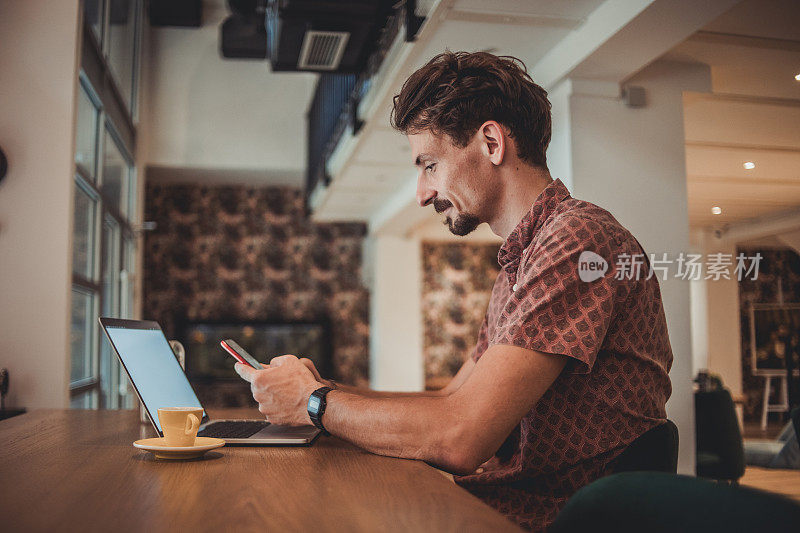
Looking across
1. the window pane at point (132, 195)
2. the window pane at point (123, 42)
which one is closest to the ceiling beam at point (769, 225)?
the window pane at point (123, 42)

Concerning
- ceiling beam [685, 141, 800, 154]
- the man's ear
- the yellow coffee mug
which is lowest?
the yellow coffee mug

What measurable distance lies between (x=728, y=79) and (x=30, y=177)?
323 cm

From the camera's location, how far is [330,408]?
1.26m

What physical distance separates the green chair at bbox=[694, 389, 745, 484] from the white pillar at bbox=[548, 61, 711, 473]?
0.12 metres

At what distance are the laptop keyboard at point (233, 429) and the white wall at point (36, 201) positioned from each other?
165 cm

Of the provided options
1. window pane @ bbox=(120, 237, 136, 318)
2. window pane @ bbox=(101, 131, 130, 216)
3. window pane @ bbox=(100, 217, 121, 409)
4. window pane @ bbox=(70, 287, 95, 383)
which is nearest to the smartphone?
window pane @ bbox=(70, 287, 95, 383)

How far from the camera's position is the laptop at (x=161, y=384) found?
4.61 ft

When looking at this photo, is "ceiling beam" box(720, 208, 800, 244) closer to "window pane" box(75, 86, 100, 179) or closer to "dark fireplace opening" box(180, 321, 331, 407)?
"window pane" box(75, 86, 100, 179)

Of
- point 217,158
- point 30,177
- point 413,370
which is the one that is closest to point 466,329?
point 413,370

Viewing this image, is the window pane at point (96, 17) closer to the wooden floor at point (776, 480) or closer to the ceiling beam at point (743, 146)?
the ceiling beam at point (743, 146)

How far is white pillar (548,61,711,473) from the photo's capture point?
306 cm

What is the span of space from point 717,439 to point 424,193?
93.5 inches

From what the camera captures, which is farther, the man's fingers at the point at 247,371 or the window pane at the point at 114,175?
the window pane at the point at 114,175

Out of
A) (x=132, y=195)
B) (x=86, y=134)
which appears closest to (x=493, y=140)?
(x=86, y=134)
